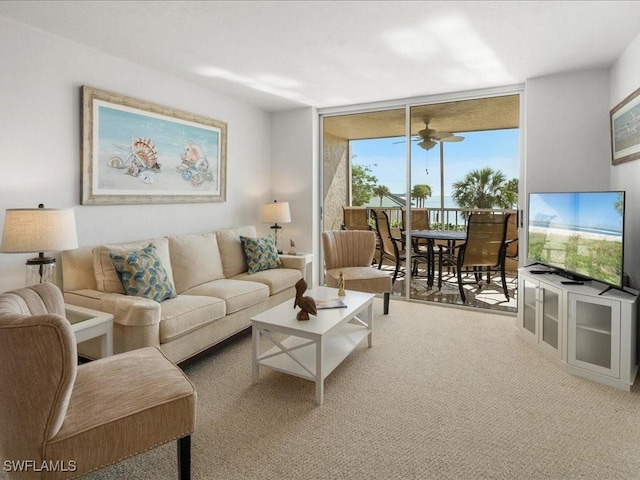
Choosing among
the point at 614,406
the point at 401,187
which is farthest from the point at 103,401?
the point at 401,187

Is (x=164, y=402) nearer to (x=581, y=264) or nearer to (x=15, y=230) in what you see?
(x=15, y=230)

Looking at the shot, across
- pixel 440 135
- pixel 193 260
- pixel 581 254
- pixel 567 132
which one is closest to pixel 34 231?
pixel 193 260

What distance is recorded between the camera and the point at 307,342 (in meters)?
2.68

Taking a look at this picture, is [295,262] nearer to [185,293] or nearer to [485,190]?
[185,293]

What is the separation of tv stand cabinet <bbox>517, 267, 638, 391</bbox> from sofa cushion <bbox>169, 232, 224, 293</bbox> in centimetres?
284

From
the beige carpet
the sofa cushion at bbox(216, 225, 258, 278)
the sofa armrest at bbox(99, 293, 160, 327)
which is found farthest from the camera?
the sofa cushion at bbox(216, 225, 258, 278)

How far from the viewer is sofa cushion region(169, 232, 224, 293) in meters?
3.27

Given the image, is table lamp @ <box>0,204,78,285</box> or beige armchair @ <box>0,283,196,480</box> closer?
beige armchair @ <box>0,283,196,480</box>

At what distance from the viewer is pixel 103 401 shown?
4.74 feet

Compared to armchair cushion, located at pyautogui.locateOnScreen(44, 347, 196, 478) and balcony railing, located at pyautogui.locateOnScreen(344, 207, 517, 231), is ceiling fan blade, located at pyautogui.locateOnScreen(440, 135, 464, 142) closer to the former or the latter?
balcony railing, located at pyautogui.locateOnScreen(344, 207, 517, 231)

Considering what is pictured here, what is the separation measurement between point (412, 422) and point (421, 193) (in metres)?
4.51

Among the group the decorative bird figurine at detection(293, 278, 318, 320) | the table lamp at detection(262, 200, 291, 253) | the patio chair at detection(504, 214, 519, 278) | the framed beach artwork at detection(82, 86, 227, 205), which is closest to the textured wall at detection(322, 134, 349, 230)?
the table lamp at detection(262, 200, 291, 253)

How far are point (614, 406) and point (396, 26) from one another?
9.03 feet
